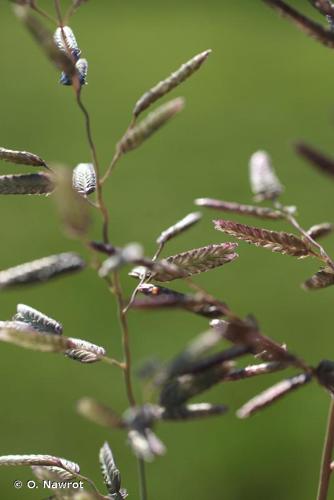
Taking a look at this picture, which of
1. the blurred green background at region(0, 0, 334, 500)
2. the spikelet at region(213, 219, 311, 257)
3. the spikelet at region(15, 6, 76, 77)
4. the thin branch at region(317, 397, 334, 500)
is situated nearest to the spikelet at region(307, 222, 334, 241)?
the spikelet at region(213, 219, 311, 257)

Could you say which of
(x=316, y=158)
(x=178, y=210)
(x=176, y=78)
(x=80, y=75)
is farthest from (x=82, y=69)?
(x=178, y=210)

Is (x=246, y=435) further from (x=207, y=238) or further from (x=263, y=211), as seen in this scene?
(x=263, y=211)

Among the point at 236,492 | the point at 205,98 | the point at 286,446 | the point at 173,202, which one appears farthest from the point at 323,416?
the point at 205,98

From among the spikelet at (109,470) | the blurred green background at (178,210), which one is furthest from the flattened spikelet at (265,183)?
the blurred green background at (178,210)

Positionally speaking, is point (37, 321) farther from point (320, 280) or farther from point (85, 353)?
point (320, 280)

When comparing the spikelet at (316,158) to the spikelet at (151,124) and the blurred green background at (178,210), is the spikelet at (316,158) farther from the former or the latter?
the blurred green background at (178,210)
